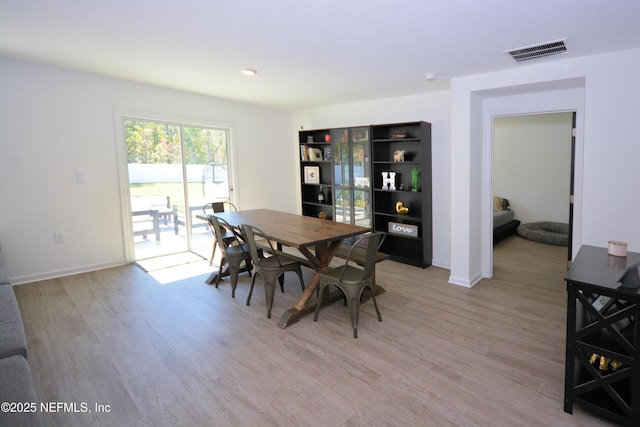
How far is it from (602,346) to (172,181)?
500cm

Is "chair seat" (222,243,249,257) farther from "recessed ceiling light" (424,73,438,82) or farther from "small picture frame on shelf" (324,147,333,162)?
"recessed ceiling light" (424,73,438,82)

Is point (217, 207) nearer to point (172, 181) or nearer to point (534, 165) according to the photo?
point (172, 181)

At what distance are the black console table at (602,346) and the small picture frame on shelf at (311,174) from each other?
4256 millimetres

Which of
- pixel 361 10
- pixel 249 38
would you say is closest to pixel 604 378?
pixel 361 10

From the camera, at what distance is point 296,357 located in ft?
8.10

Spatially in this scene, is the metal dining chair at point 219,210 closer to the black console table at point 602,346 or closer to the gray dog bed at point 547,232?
the black console table at point 602,346

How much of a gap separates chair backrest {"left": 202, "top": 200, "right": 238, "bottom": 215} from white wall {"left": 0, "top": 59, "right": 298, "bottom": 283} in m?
1.18

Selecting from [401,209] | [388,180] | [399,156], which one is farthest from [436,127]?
[401,209]

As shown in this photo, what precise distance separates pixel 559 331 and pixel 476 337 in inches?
27.5

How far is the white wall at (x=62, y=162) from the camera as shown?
12.2 feet

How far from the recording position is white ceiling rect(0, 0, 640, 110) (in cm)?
217

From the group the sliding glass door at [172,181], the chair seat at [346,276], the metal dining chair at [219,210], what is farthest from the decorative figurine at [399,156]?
the sliding glass door at [172,181]

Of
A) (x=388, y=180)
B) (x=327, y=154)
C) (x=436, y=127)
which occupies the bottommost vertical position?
(x=388, y=180)

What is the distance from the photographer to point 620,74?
2.85 metres
